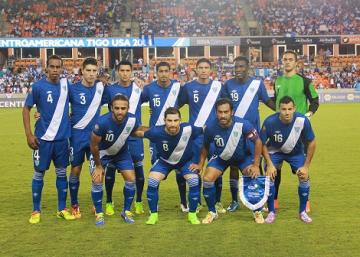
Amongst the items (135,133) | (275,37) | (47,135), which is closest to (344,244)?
(135,133)

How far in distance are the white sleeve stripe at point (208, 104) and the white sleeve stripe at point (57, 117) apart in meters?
1.78

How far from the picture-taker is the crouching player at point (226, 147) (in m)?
7.23

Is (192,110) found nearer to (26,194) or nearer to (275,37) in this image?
(26,194)

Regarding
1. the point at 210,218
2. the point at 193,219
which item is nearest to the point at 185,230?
the point at 193,219

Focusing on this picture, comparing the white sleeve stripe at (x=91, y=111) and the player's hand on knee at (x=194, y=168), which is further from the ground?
the white sleeve stripe at (x=91, y=111)

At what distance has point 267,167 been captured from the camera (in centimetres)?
745

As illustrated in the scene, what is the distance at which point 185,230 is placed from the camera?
22.5 ft

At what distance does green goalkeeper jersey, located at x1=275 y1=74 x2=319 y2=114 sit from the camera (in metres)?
7.98

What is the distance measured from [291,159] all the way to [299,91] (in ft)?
3.21

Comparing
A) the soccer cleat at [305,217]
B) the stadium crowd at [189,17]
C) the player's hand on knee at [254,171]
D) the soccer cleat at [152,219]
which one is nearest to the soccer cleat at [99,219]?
the soccer cleat at [152,219]

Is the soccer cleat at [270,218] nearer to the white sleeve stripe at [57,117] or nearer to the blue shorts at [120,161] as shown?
the blue shorts at [120,161]

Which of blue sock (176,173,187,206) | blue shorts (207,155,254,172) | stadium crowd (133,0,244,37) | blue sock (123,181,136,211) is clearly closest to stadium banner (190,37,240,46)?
stadium crowd (133,0,244,37)

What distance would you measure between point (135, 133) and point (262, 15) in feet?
136

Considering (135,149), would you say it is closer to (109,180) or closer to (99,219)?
(109,180)
